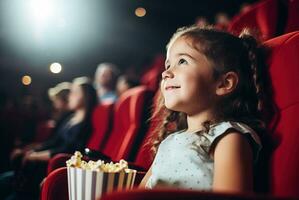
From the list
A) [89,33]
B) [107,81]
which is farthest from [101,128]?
[89,33]

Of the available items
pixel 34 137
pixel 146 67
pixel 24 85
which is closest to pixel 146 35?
pixel 146 67

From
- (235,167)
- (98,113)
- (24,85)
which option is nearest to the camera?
(235,167)

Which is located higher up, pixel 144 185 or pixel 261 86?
pixel 261 86

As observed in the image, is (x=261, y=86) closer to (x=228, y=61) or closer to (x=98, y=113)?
(x=228, y=61)

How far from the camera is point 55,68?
25.1 feet

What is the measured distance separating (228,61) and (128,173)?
38 centimetres

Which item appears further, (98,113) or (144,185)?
(98,113)

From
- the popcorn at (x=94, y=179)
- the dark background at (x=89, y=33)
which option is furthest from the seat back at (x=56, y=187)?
the dark background at (x=89, y=33)

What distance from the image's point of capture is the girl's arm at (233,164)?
722 millimetres

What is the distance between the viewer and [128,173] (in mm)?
815

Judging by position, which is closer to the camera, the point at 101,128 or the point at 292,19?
the point at 292,19

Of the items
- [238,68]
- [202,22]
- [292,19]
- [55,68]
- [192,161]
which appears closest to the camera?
[192,161]

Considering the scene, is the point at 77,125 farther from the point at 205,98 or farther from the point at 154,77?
the point at 205,98

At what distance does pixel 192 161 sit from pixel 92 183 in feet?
0.77
